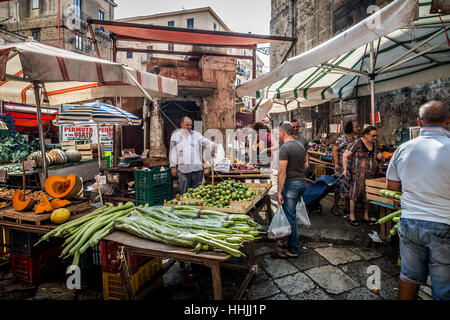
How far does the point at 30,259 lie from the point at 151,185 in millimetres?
2560

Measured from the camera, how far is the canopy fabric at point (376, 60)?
9.09ft

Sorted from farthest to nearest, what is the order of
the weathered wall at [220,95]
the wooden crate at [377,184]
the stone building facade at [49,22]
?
the stone building facade at [49,22]
the weathered wall at [220,95]
the wooden crate at [377,184]

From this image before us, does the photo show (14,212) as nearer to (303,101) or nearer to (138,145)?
(138,145)

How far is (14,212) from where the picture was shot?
3359 mm

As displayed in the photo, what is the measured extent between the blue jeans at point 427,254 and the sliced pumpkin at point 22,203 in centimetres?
440

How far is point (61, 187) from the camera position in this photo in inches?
141

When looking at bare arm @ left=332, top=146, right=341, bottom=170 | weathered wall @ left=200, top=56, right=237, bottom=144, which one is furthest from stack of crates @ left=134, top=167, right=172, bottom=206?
bare arm @ left=332, top=146, right=341, bottom=170

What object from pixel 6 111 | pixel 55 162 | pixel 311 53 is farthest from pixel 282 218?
pixel 6 111

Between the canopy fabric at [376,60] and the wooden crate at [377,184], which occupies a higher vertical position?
the canopy fabric at [376,60]

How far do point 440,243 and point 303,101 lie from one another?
8857mm

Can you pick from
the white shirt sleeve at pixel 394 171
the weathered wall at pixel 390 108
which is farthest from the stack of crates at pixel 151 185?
the weathered wall at pixel 390 108

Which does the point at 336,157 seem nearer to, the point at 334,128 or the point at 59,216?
the point at 334,128

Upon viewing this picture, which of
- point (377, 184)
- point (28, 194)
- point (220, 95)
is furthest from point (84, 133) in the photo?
point (377, 184)

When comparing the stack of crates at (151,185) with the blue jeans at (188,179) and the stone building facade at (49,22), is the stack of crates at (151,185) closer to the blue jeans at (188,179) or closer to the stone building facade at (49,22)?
the blue jeans at (188,179)
